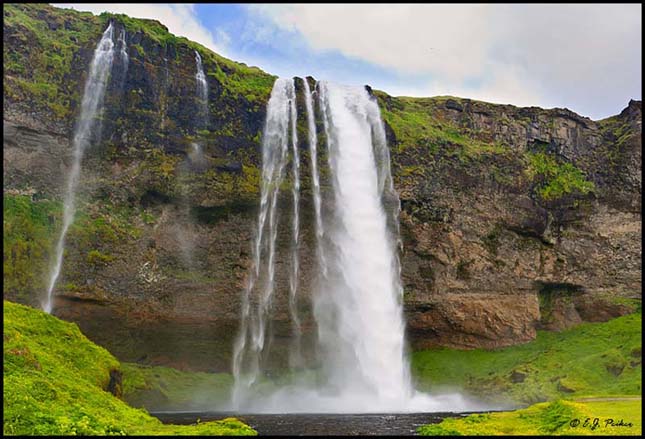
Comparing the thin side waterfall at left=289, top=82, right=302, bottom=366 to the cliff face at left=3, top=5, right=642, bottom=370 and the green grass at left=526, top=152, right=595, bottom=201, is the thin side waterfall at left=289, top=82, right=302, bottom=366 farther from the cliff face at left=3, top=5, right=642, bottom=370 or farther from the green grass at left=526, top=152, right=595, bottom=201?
the green grass at left=526, top=152, right=595, bottom=201

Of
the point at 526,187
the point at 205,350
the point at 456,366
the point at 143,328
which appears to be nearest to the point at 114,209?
the point at 143,328

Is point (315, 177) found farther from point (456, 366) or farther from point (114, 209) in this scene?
point (456, 366)

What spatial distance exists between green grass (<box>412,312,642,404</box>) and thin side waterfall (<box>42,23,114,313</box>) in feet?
89.6

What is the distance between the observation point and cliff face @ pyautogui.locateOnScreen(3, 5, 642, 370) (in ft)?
134

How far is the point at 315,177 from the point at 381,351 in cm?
1381

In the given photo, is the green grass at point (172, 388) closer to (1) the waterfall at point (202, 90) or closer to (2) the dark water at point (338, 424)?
(2) the dark water at point (338, 424)

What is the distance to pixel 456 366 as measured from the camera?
A: 46.5m

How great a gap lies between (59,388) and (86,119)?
91.3ft

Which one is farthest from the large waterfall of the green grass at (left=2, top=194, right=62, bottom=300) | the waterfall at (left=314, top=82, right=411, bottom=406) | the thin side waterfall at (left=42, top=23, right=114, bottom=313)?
the green grass at (left=2, top=194, right=62, bottom=300)

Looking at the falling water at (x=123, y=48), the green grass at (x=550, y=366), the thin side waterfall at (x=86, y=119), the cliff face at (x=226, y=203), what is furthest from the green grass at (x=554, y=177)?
the thin side waterfall at (x=86, y=119)

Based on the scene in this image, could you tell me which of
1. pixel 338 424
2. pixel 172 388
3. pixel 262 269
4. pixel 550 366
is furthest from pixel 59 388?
pixel 550 366

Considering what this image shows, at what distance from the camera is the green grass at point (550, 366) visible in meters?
39.3

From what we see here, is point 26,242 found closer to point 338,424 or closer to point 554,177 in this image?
point 338,424

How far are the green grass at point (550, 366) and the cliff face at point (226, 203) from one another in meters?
1.70
